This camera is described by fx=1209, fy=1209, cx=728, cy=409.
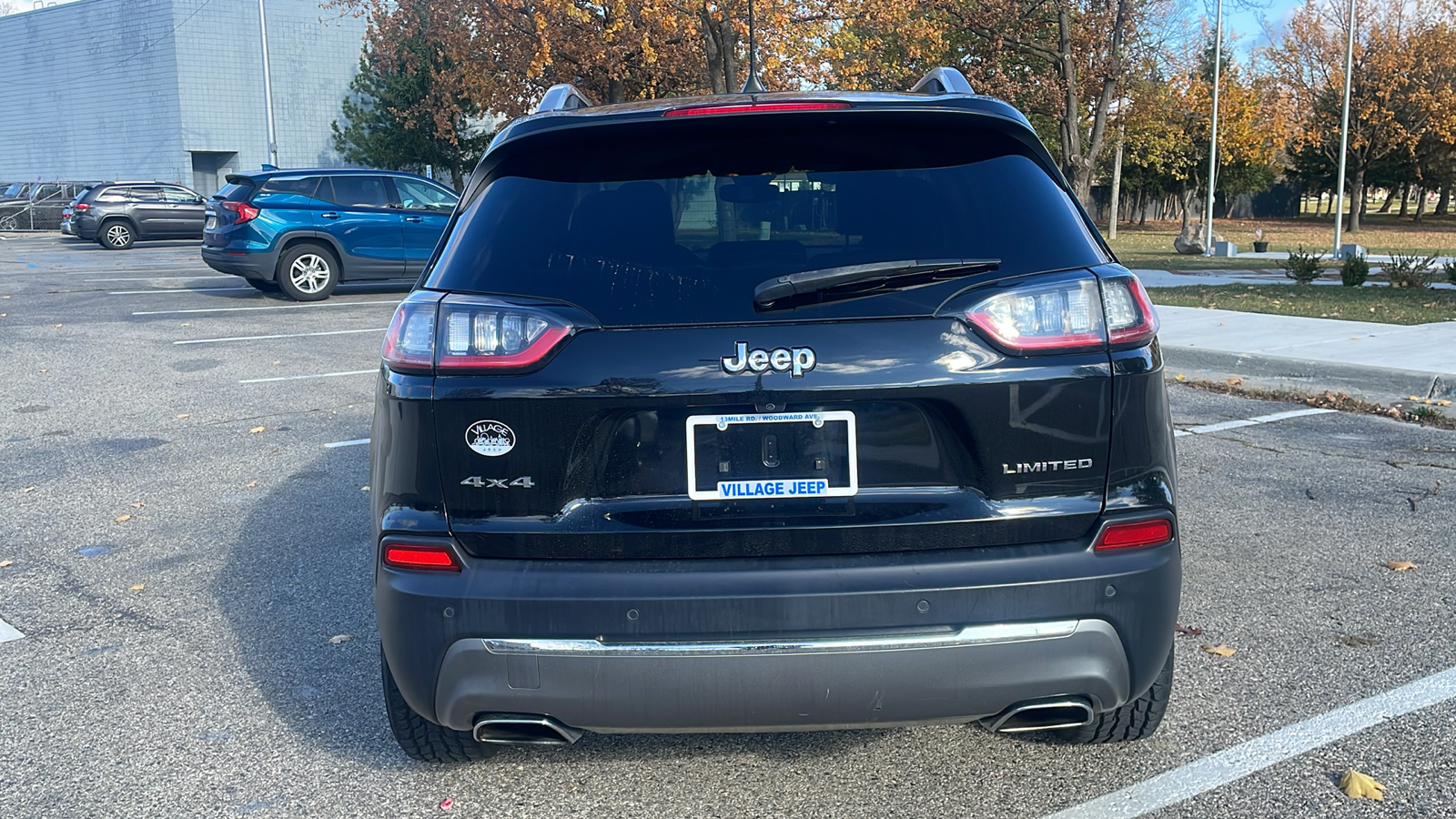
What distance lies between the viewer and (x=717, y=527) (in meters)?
2.63

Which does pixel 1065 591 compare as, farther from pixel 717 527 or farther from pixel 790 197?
pixel 790 197

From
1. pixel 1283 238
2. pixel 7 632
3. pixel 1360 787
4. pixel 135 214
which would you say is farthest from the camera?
pixel 1283 238

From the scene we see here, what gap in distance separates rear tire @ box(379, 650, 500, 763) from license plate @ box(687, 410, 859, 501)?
1029 mm

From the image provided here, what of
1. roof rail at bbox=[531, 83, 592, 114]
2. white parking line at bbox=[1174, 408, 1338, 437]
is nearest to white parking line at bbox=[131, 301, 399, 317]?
white parking line at bbox=[1174, 408, 1338, 437]

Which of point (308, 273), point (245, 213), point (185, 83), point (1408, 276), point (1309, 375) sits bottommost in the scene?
point (1309, 375)

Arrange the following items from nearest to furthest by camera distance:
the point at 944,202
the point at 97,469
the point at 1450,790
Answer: the point at 944,202 → the point at 1450,790 → the point at 97,469

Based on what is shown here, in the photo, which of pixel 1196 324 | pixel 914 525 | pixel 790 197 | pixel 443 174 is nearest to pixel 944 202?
pixel 790 197

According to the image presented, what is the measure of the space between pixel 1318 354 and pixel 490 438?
8.41 m

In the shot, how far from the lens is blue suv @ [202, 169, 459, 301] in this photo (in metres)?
16.3

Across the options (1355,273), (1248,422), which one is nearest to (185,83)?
(1355,273)

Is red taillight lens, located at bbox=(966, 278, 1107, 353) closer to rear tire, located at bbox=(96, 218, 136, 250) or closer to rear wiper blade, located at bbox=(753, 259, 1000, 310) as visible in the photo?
rear wiper blade, located at bbox=(753, 259, 1000, 310)

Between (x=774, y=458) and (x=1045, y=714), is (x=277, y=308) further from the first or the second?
(x=1045, y=714)

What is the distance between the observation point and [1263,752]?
328cm

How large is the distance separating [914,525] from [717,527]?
430 millimetres
